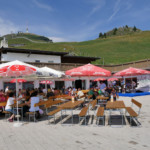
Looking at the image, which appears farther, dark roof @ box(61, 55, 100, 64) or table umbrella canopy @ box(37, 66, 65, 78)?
dark roof @ box(61, 55, 100, 64)

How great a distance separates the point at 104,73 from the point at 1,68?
18.3 feet

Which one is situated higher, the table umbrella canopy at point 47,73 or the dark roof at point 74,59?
the dark roof at point 74,59

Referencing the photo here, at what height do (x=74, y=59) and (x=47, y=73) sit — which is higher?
(x=74, y=59)

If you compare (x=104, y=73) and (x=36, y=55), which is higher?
(x=36, y=55)

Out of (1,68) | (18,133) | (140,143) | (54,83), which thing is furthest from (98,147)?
(54,83)

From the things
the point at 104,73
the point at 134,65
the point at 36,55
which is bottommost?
the point at 104,73

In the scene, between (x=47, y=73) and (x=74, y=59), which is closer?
(x=47, y=73)

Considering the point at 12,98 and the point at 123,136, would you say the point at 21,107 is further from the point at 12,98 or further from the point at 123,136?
the point at 123,136

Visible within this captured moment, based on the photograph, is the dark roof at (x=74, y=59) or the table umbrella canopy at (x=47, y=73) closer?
the table umbrella canopy at (x=47, y=73)

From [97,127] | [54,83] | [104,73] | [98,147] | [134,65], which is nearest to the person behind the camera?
[98,147]

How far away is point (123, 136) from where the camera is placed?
541 centimetres

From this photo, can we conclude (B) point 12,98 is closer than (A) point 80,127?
No

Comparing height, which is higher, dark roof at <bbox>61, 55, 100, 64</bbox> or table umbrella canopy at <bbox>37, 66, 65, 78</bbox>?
dark roof at <bbox>61, 55, 100, 64</bbox>

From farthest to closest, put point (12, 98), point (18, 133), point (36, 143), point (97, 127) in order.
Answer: point (12, 98) → point (97, 127) → point (18, 133) → point (36, 143)
